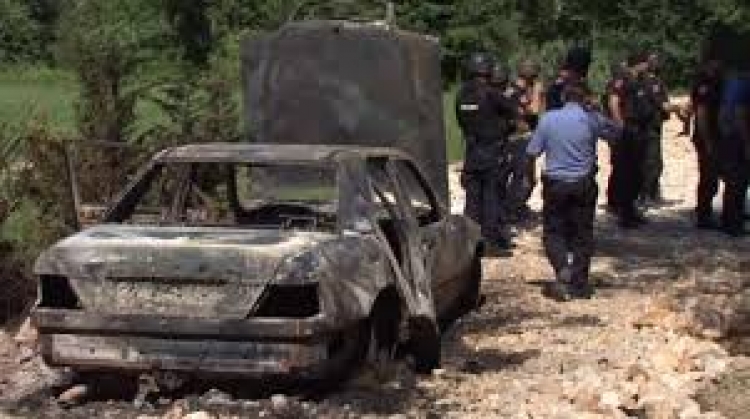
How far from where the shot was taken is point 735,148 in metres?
13.6

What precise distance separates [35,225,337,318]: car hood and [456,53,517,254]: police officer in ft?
17.1

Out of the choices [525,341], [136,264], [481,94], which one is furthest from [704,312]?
[136,264]

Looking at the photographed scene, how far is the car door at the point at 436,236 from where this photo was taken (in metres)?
8.14

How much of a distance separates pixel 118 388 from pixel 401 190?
1922 mm

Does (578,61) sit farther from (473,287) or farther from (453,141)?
(453,141)

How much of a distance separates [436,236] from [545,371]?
1118mm

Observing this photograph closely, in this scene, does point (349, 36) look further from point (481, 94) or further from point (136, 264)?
point (136, 264)

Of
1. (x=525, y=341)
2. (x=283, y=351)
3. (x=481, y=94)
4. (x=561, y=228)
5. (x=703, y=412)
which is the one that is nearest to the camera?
(x=283, y=351)

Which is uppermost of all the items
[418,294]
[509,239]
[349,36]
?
[349,36]

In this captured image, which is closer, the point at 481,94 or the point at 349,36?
the point at 481,94

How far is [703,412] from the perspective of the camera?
6.89 meters

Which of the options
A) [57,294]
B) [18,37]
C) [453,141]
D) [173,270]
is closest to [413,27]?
[18,37]

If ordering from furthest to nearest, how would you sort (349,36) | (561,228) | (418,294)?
(349,36), (561,228), (418,294)

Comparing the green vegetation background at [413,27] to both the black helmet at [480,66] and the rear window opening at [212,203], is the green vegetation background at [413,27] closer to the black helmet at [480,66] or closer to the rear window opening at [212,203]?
the black helmet at [480,66]
